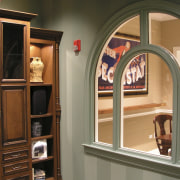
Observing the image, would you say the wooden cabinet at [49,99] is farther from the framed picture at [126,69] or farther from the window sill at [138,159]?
the framed picture at [126,69]

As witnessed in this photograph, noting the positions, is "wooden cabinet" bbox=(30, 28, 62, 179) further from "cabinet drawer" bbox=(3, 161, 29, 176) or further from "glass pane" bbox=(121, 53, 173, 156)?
"glass pane" bbox=(121, 53, 173, 156)

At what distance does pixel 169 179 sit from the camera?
252 centimetres

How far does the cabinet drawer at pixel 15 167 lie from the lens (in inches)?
122

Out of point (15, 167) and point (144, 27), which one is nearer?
point (144, 27)

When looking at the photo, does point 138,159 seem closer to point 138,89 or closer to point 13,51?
point 138,89

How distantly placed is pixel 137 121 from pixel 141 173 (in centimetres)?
63

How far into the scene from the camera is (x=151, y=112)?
3.01m

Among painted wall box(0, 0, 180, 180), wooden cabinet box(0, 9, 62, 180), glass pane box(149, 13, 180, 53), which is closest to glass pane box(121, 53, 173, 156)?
glass pane box(149, 13, 180, 53)

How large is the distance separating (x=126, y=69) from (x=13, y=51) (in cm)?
136

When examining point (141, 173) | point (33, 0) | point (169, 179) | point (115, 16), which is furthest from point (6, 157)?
point (33, 0)

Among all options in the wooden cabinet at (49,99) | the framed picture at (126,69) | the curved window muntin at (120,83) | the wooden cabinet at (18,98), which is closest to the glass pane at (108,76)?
the framed picture at (126,69)

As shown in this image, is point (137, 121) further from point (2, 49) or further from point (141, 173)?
point (2, 49)

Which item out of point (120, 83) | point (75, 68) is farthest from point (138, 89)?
point (75, 68)

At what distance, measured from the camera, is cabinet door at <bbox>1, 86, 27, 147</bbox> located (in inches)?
120
